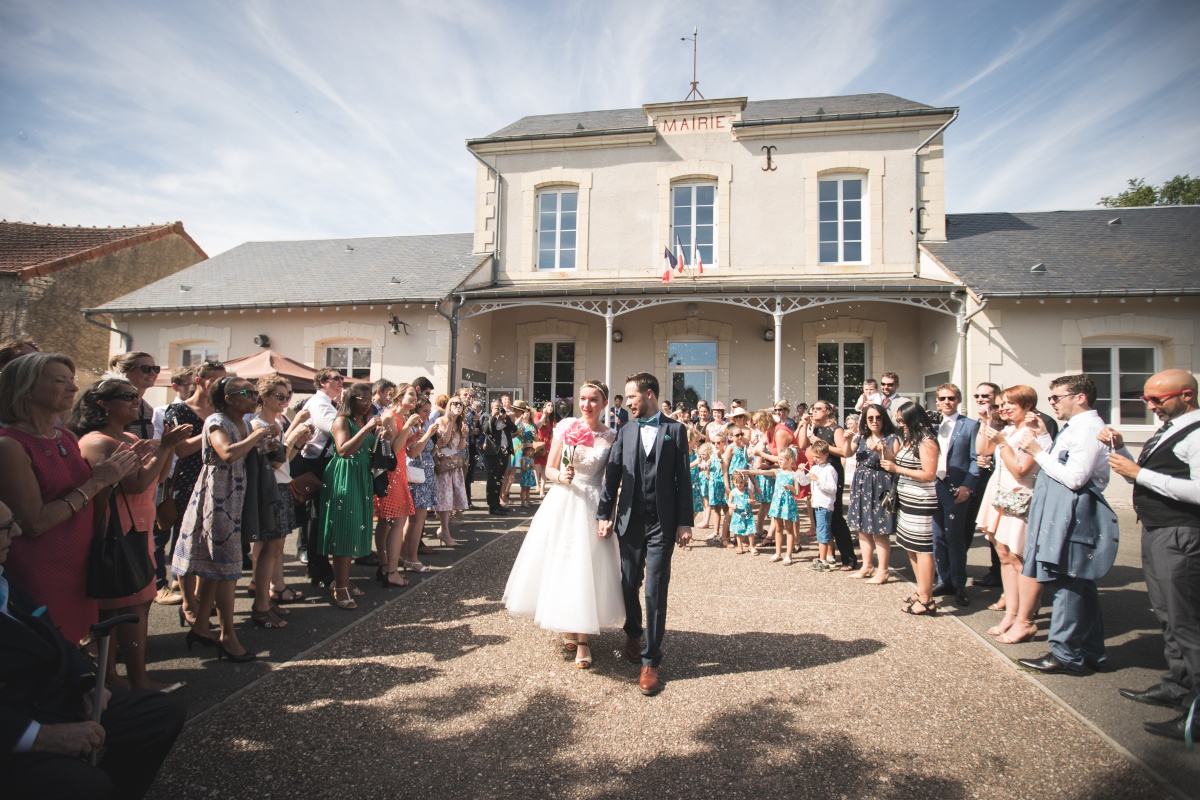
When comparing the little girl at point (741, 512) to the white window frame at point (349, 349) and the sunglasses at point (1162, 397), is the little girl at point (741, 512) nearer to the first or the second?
the sunglasses at point (1162, 397)

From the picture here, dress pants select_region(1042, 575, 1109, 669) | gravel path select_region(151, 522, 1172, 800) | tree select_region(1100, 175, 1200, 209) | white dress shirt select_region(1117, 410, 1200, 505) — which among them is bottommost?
gravel path select_region(151, 522, 1172, 800)

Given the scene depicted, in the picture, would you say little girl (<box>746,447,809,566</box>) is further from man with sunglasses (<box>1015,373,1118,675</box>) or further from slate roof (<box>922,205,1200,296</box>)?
slate roof (<box>922,205,1200,296</box>)

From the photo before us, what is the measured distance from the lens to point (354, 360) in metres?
12.4

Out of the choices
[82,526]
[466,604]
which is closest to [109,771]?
[82,526]

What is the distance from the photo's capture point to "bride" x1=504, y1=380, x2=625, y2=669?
333cm

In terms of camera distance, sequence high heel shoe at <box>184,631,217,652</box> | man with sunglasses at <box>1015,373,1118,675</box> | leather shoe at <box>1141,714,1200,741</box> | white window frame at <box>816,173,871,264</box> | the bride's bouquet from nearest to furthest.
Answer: leather shoe at <box>1141,714,1200,741</box>
man with sunglasses at <box>1015,373,1118,675</box>
high heel shoe at <box>184,631,217,652</box>
the bride's bouquet
white window frame at <box>816,173,871,264</box>

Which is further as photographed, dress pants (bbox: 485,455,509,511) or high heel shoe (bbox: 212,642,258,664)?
dress pants (bbox: 485,455,509,511)

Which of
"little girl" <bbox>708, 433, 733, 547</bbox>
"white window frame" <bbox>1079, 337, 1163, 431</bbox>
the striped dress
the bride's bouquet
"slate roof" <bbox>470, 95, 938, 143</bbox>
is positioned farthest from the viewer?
"slate roof" <bbox>470, 95, 938, 143</bbox>

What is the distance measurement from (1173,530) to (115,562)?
5.09 metres

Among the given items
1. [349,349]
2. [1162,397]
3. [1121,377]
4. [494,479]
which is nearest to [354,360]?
[349,349]

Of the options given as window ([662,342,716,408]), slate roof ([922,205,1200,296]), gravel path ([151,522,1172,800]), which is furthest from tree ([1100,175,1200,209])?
gravel path ([151,522,1172,800])

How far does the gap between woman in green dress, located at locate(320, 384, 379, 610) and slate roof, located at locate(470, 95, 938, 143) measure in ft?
34.7

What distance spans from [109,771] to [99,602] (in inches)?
45.4

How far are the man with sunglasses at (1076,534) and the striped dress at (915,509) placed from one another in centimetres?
81
